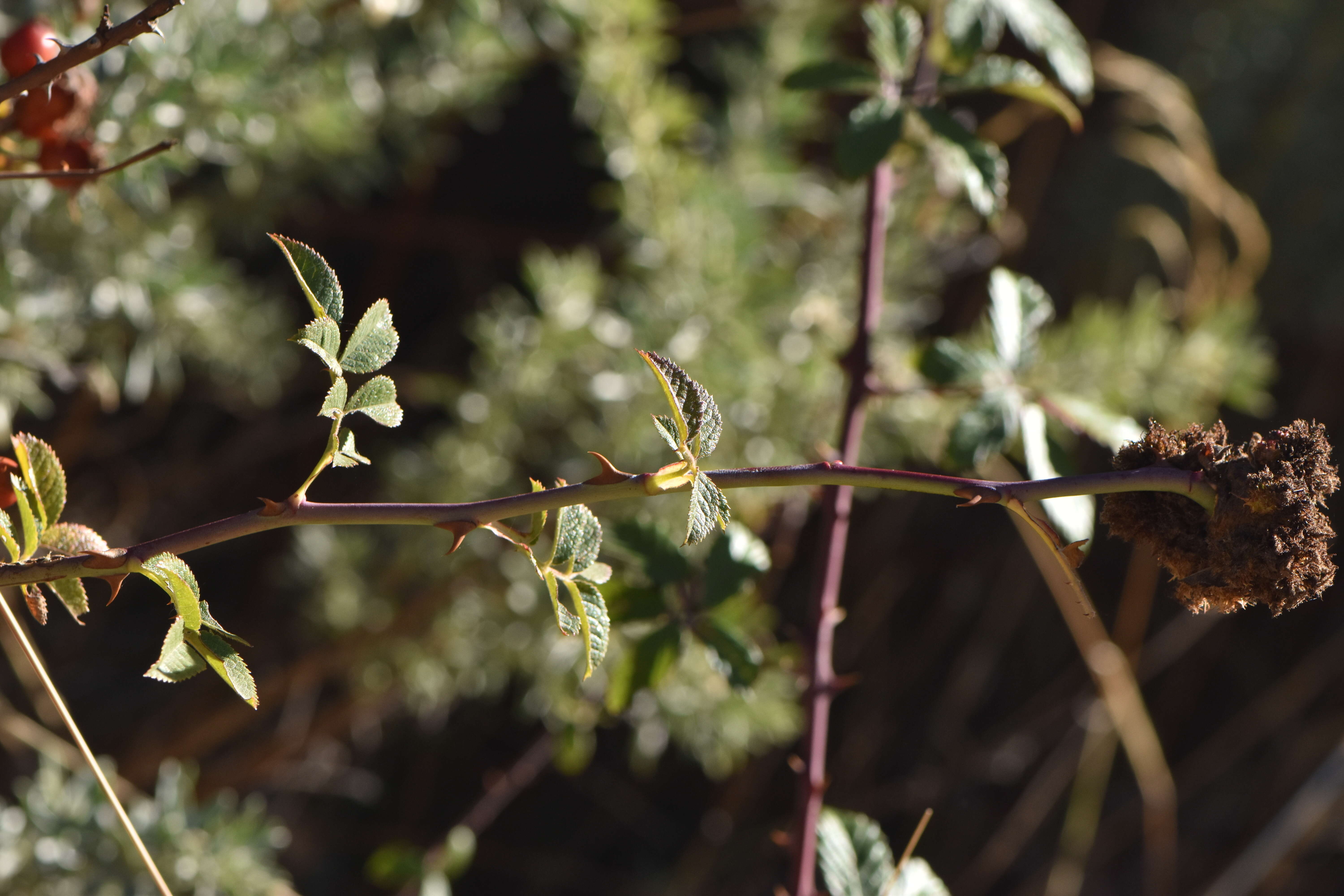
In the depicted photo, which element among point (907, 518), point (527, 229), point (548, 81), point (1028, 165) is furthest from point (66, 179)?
point (1028, 165)

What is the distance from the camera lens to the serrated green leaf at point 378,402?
0.29 metres

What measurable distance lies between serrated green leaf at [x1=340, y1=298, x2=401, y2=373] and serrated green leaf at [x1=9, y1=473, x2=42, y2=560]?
0.09 metres

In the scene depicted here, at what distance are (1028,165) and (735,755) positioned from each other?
0.75 meters

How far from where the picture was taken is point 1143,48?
4.04 feet

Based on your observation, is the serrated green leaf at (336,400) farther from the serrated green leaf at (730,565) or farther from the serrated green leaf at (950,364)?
the serrated green leaf at (950,364)

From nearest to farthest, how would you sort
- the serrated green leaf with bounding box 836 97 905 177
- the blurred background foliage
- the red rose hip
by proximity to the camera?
1. the red rose hip
2. the serrated green leaf with bounding box 836 97 905 177
3. the blurred background foliage

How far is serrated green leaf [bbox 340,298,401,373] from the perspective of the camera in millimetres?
288

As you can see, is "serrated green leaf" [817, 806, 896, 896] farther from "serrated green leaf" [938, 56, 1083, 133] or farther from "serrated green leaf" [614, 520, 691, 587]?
"serrated green leaf" [938, 56, 1083, 133]

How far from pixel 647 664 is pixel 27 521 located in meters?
0.28

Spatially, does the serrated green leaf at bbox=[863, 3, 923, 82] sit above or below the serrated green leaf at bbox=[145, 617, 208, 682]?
above

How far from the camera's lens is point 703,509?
281 millimetres

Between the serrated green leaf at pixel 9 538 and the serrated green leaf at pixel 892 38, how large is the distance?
1.48 feet

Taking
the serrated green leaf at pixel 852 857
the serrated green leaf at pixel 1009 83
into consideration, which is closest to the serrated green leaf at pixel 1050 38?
the serrated green leaf at pixel 1009 83

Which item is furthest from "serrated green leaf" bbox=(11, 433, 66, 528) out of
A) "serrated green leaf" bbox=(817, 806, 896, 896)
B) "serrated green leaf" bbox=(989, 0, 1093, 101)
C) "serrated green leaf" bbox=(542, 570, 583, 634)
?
"serrated green leaf" bbox=(989, 0, 1093, 101)
